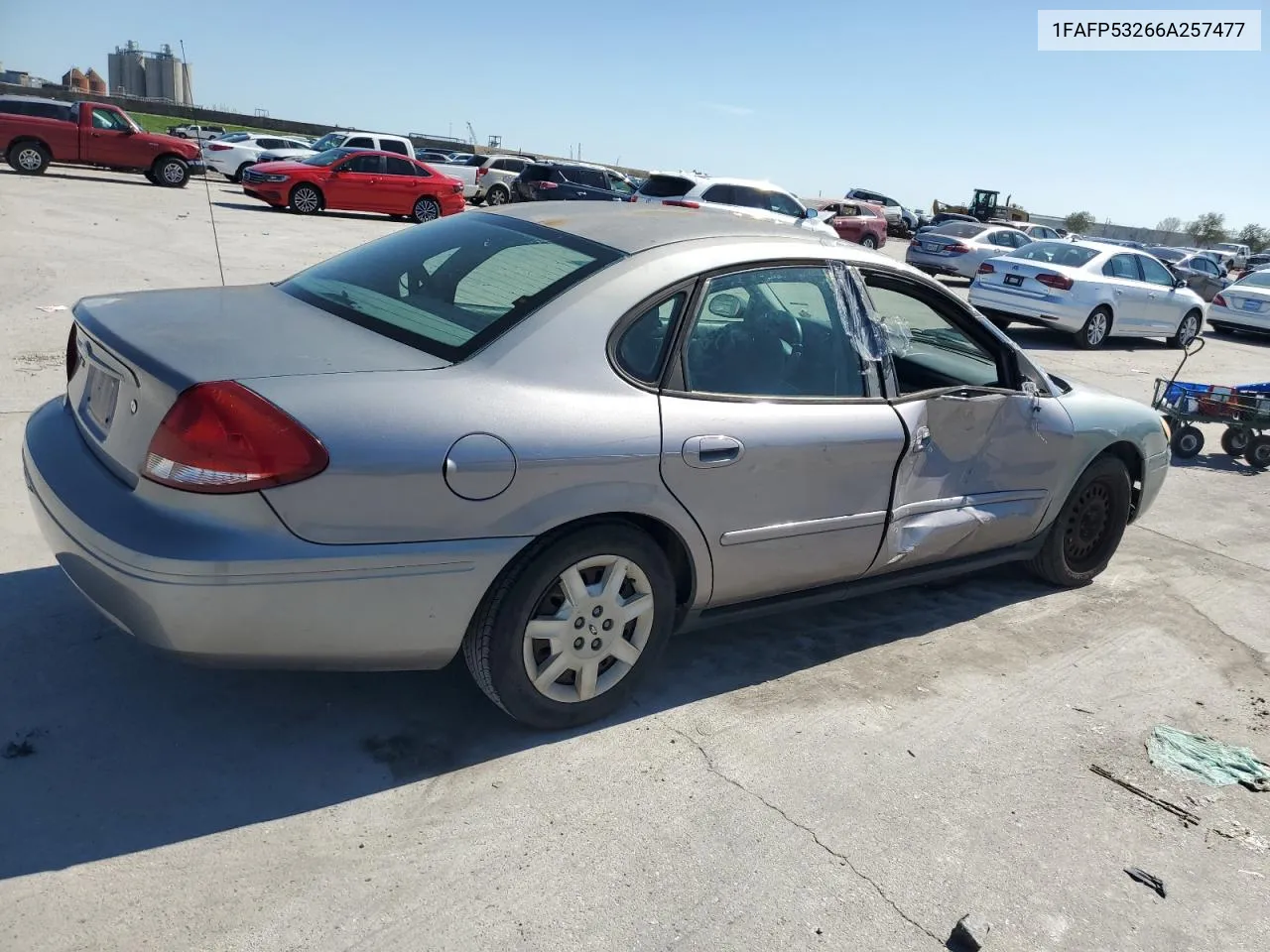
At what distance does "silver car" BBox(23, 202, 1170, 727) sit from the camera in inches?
105

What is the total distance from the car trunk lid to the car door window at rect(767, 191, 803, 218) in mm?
18803

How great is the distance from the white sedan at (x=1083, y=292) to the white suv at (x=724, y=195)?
16.9 feet

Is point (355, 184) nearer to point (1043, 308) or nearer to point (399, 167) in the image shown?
point (399, 167)

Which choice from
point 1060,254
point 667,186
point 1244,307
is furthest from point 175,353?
point 1244,307

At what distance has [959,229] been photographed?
75.1 ft

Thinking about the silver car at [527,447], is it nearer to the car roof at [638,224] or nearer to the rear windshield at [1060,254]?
the car roof at [638,224]

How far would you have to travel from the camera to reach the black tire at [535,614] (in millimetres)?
3016

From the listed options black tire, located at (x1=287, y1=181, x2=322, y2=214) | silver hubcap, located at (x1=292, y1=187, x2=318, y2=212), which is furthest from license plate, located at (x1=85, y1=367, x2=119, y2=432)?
silver hubcap, located at (x1=292, y1=187, x2=318, y2=212)

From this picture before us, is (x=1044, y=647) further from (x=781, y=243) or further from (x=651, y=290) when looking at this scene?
(x=651, y=290)

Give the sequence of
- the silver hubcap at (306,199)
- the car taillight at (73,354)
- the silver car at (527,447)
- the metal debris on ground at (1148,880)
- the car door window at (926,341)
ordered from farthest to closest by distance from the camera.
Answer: the silver hubcap at (306,199) → the car door window at (926,341) → the car taillight at (73,354) → the metal debris on ground at (1148,880) → the silver car at (527,447)

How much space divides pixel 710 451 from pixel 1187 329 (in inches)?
637

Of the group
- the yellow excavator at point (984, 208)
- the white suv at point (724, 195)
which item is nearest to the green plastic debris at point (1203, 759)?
the white suv at point (724, 195)

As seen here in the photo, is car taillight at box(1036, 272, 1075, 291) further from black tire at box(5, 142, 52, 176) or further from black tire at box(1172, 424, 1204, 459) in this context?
black tire at box(5, 142, 52, 176)

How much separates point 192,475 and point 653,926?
63.9 inches
